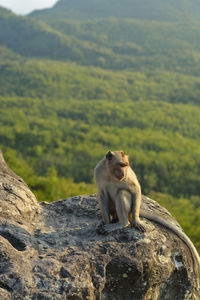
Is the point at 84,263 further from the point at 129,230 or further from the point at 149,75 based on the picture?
the point at 149,75

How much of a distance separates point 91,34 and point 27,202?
167 meters

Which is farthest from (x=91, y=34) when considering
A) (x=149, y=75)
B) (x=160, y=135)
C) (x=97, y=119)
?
(x=160, y=135)

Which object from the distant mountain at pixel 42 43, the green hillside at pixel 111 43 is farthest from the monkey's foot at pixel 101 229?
the distant mountain at pixel 42 43

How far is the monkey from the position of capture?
743cm

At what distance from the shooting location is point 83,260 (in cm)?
678

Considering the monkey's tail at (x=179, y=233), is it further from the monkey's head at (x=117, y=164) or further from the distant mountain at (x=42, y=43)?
the distant mountain at (x=42, y=43)

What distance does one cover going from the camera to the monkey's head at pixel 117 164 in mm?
7336

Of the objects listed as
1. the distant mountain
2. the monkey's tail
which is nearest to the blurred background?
the distant mountain

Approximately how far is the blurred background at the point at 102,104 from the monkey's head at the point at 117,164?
10930mm

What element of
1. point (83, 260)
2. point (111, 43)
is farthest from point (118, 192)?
point (111, 43)

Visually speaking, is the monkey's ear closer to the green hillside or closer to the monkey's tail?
the monkey's tail

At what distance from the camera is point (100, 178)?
779 centimetres

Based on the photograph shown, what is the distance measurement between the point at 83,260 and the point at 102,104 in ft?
305

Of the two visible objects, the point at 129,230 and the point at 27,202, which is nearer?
the point at 129,230
